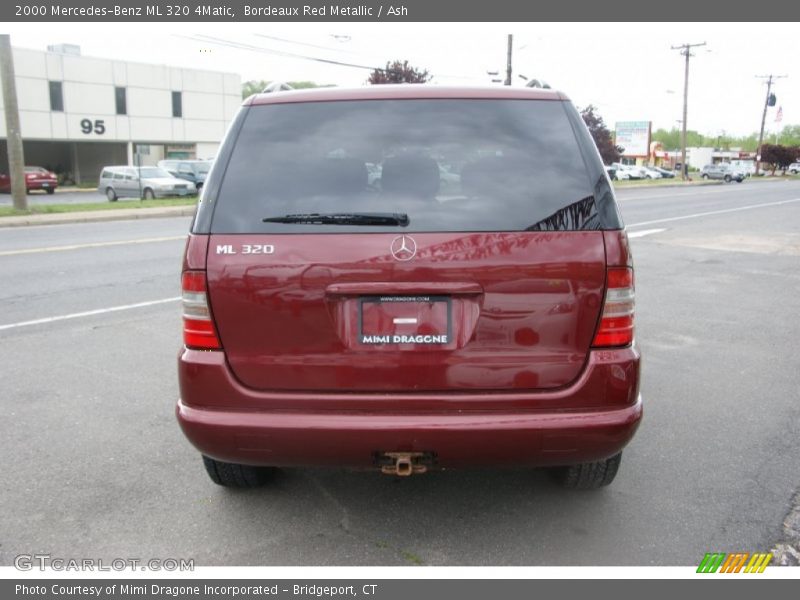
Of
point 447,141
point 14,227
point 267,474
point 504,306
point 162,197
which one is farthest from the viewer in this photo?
point 162,197

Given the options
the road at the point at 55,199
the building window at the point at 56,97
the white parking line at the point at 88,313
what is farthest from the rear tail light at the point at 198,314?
→ the building window at the point at 56,97

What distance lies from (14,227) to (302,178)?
17.4 m

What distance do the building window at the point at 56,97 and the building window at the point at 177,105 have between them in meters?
7.40

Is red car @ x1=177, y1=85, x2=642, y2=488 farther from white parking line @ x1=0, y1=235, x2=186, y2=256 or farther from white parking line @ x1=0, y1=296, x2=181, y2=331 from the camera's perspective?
white parking line @ x1=0, y1=235, x2=186, y2=256

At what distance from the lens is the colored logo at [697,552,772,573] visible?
292 cm

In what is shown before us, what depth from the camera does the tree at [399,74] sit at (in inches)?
1497

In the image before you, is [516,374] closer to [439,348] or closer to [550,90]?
[439,348]

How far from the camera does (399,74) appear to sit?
38.2 meters

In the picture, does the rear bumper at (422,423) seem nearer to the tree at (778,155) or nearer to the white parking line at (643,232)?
the white parking line at (643,232)

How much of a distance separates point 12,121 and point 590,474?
20.7 m

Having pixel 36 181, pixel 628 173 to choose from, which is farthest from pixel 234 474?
pixel 628 173

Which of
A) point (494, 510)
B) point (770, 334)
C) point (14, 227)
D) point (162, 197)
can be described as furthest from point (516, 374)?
point (162, 197)

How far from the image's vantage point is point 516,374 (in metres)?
2.80

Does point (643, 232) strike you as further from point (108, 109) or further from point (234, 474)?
point (108, 109)
